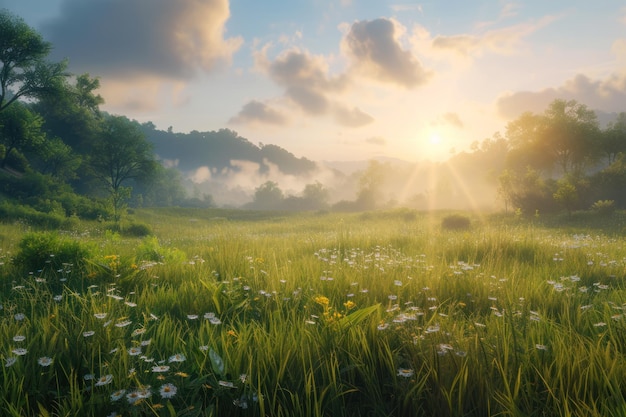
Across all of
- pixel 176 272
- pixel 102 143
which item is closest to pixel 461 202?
pixel 102 143

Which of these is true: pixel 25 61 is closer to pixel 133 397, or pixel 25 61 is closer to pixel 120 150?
pixel 120 150

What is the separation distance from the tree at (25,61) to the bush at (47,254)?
34555mm

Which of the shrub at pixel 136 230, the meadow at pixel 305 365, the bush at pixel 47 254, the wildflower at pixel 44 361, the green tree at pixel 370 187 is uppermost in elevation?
the green tree at pixel 370 187

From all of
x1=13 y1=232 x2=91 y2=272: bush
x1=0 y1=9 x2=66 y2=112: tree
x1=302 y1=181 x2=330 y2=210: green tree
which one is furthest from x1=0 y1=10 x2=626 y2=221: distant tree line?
x1=302 y1=181 x2=330 y2=210: green tree

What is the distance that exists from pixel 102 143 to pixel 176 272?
4255cm

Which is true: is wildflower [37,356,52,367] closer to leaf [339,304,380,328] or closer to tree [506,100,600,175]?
leaf [339,304,380,328]

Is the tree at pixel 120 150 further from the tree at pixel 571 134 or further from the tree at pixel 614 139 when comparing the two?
the tree at pixel 614 139

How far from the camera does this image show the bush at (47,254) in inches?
223

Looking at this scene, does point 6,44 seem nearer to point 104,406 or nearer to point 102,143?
point 102,143

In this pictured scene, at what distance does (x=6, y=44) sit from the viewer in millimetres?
29797

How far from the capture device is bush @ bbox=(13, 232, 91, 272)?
18.6 ft

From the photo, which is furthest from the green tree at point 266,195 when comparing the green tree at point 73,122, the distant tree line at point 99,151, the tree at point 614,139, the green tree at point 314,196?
the tree at point 614,139

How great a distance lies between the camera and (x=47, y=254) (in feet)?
18.8

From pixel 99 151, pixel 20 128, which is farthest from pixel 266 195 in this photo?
pixel 20 128
